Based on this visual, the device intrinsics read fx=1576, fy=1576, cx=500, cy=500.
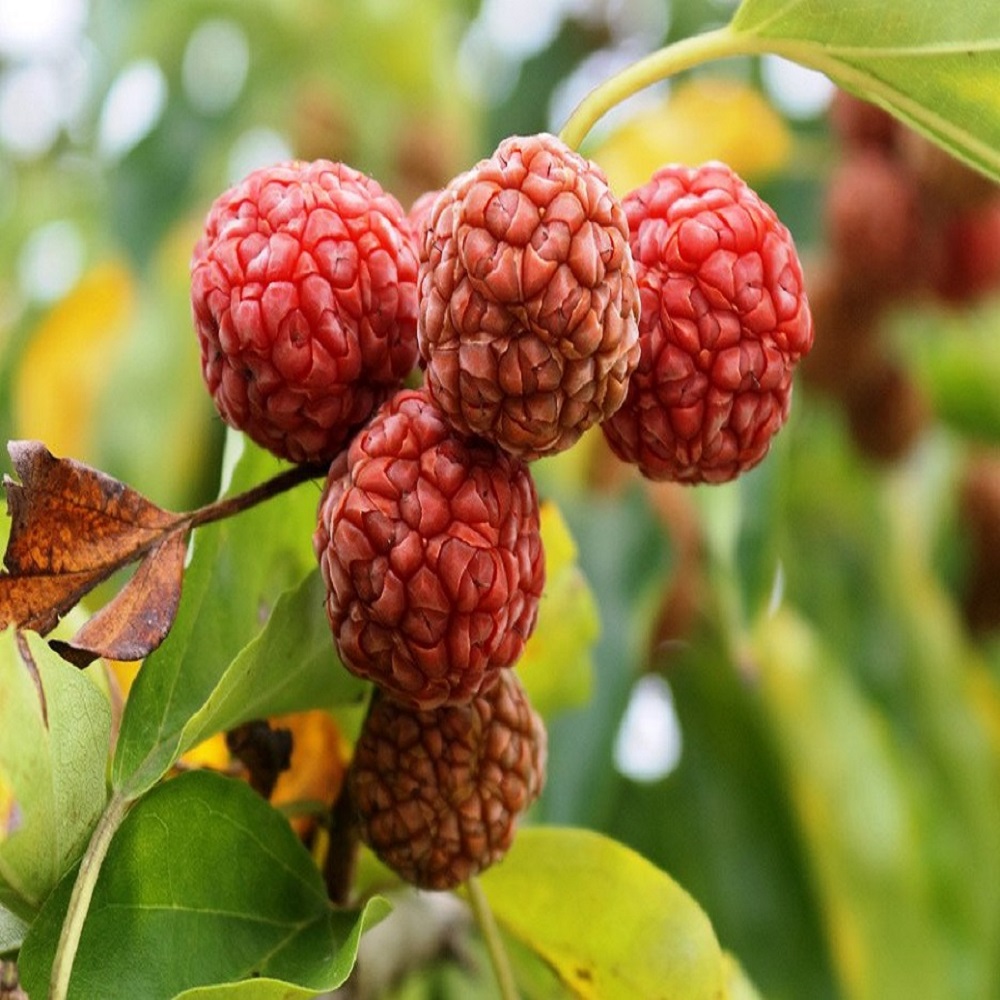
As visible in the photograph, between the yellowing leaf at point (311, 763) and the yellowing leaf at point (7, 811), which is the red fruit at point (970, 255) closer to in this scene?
the yellowing leaf at point (311, 763)

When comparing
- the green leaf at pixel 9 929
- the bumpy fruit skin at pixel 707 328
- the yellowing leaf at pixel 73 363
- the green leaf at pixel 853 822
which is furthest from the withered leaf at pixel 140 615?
the yellowing leaf at pixel 73 363

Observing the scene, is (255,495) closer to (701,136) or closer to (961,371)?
(701,136)

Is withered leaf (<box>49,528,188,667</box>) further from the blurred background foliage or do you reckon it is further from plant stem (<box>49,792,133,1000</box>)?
the blurred background foliage

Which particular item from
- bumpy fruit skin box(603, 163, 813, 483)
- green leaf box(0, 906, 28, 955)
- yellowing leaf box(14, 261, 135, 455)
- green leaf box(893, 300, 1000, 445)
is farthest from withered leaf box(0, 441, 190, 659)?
green leaf box(893, 300, 1000, 445)

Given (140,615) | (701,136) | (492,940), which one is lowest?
(492,940)

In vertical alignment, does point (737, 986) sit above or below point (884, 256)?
below

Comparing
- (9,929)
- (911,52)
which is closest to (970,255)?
(911,52)
